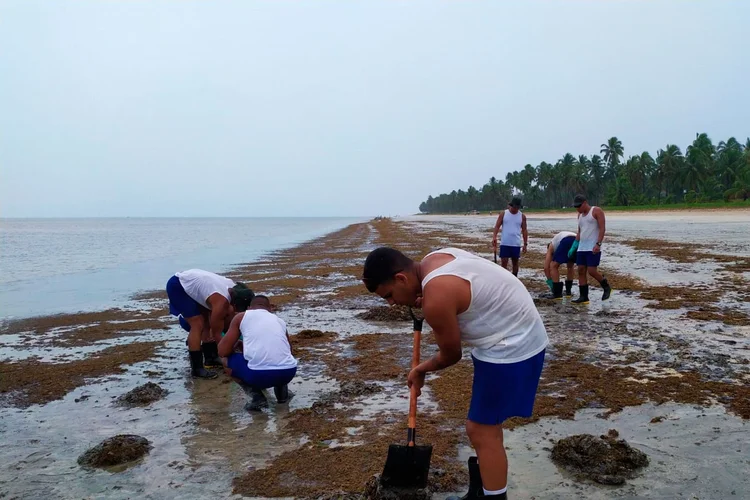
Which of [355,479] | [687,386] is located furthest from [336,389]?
[687,386]

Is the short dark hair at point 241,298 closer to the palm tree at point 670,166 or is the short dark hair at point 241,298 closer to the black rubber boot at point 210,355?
the black rubber boot at point 210,355

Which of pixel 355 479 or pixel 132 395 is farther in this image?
pixel 132 395

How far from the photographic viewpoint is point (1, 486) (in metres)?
3.61

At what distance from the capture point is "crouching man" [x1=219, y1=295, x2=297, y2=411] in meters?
4.73

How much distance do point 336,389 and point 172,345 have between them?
3455 millimetres

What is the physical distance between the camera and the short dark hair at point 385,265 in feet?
8.45

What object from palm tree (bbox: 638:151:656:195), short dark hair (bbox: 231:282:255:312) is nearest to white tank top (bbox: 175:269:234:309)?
short dark hair (bbox: 231:282:255:312)

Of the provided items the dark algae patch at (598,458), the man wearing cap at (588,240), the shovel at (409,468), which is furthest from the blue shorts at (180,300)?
the man wearing cap at (588,240)

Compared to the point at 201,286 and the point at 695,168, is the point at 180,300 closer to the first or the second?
the point at 201,286

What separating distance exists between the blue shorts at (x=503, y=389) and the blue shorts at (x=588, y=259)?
6.52 metres

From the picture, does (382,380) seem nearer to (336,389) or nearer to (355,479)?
(336,389)

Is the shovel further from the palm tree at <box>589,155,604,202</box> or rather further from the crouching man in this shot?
the palm tree at <box>589,155,604,202</box>

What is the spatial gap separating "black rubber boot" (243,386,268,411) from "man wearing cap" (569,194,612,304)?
5952mm

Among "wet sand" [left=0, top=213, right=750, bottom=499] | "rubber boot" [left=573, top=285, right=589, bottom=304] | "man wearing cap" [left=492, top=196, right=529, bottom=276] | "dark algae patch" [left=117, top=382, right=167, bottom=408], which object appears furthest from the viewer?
"man wearing cap" [left=492, top=196, right=529, bottom=276]
